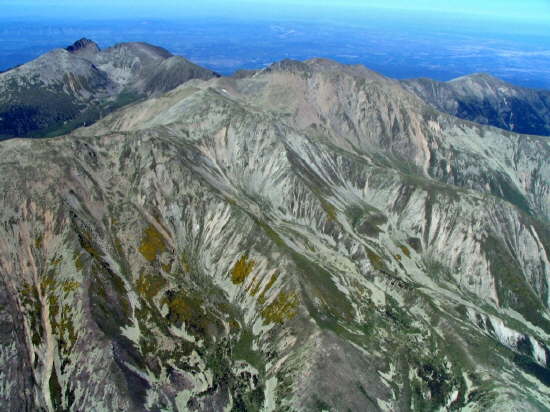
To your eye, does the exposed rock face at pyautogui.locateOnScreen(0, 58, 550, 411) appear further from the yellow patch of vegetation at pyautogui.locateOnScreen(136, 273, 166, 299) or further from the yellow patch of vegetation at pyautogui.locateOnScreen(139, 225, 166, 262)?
the yellow patch of vegetation at pyautogui.locateOnScreen(136, 273, 166, 299)

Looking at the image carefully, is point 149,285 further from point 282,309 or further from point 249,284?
point 282,309

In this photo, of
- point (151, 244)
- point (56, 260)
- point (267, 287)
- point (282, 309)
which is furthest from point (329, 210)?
point (56, 260)

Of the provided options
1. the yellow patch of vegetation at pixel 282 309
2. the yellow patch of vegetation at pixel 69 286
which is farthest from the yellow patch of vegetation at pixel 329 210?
the yellow patch of vegetation at pixel 69 286

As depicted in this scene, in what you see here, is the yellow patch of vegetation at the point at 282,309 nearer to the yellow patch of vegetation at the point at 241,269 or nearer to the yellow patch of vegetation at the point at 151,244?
the yellow patch of vegetation at the point at 241,269

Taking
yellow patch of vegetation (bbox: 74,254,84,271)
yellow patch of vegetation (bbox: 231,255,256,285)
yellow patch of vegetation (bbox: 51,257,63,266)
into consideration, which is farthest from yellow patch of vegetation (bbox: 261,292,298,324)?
yellow patch of vegetation (bbox: 51,257,63,266)

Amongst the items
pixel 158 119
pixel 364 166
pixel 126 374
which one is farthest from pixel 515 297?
pixel 158 119
